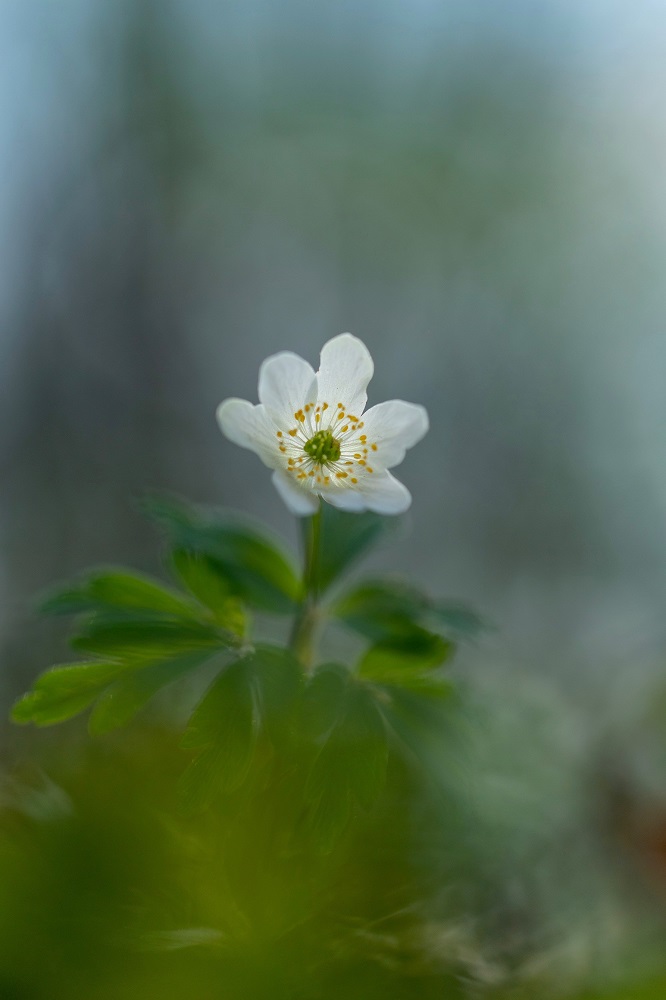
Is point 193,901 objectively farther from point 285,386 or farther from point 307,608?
point 285,386

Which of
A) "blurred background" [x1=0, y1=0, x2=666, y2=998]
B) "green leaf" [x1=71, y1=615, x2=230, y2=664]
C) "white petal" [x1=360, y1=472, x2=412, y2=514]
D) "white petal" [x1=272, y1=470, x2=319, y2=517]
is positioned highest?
"blurred background" [x1=0, y1=0, x2=666, y2=998]

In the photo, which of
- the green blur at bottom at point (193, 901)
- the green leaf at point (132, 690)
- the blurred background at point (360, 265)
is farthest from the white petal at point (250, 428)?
the blurred background at point (360, 265)

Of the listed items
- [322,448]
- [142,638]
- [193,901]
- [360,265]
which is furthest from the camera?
[360,265]

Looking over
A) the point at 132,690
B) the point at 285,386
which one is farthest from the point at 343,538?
the point at 132,690

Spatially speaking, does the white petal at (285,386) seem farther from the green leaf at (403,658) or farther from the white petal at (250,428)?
the green leaf at (403,658)

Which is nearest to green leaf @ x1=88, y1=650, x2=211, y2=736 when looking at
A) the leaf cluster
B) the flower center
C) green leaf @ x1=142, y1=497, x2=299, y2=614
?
the leaf cluster

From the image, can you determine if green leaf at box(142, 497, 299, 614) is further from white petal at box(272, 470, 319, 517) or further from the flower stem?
white petal at box(272, 470, 319, 517)

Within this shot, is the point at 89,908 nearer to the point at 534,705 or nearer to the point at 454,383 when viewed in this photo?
the point at 534,705

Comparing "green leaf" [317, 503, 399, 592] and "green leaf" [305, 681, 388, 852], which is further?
"green leaf" [317, 503, 399, 592]
